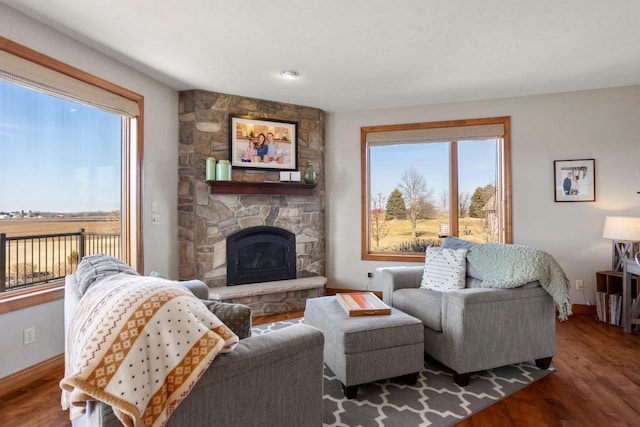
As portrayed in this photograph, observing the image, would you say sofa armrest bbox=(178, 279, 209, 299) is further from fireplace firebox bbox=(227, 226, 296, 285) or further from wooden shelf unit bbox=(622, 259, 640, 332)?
wooden shelf unit bbox=(622, 259, 640, 332)

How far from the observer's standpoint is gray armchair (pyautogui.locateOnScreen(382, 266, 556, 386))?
217 cm

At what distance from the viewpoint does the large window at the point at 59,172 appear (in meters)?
2.27

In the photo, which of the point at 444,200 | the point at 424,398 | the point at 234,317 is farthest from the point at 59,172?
the point at 444,200

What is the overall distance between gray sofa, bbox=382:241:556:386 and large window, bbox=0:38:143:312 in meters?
2.69

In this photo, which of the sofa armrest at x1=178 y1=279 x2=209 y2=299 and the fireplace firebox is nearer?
the sofa armrest at x1=178 y1=279 x2=209 y2=299

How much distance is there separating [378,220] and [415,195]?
56 centimetres

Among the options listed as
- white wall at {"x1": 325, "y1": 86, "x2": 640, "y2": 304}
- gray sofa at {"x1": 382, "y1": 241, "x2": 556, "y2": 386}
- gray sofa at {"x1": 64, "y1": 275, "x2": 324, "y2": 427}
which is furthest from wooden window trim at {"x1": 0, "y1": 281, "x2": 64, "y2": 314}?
white wall at {"x1": 325, "y1": 86, "x2": 640, "y2": 304}

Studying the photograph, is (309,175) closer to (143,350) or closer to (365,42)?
(365,42)

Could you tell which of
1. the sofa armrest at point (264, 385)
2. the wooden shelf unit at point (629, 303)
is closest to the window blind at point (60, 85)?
the sofa armrest at point (264, 385)

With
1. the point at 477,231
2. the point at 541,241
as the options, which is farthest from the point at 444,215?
the point at 541,241

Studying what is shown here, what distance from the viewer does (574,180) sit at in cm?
369

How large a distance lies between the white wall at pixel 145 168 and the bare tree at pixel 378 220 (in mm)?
2365

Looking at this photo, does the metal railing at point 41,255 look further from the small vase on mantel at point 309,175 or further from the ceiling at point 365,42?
the small vase on mantel at point 309,175

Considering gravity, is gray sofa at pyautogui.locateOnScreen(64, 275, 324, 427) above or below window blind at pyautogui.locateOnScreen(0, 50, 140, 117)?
below
